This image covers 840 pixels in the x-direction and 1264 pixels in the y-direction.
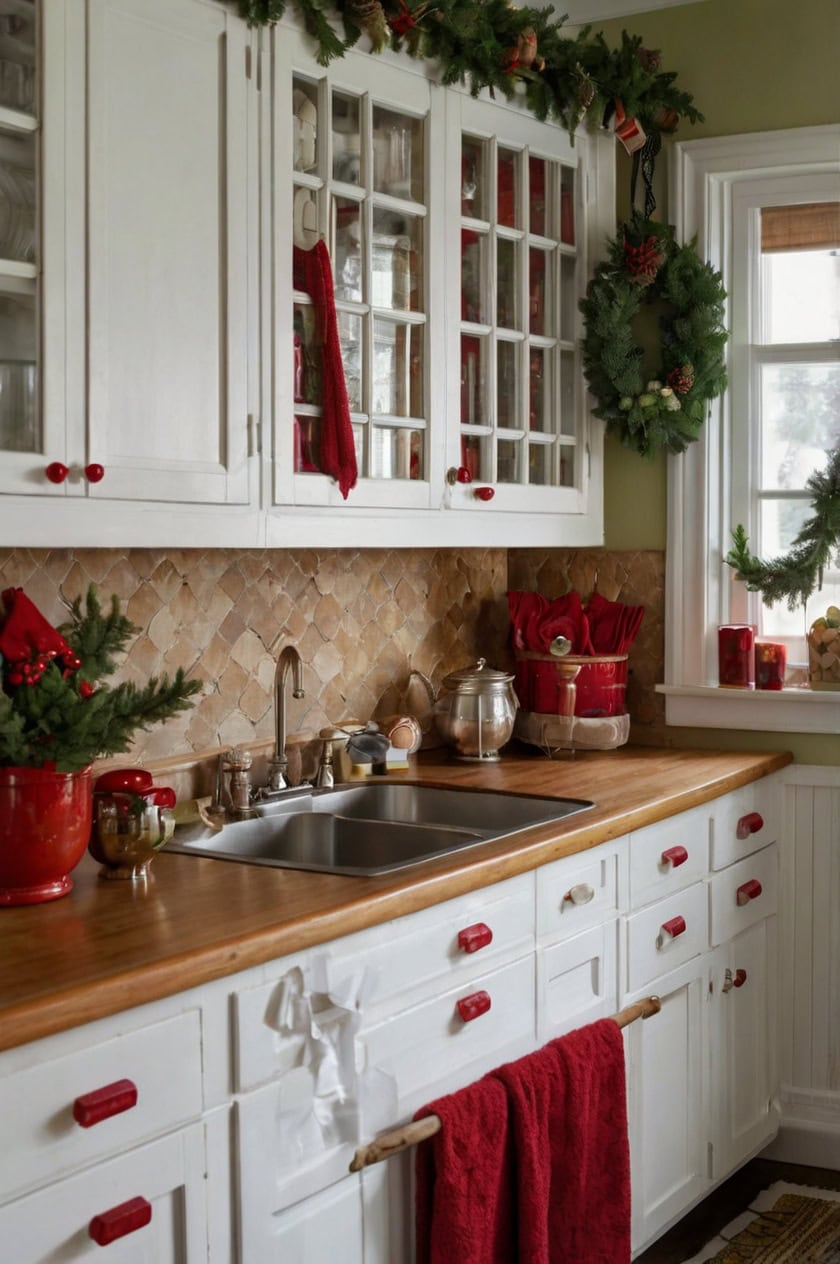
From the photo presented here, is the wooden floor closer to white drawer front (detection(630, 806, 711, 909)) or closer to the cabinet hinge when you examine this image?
white drawer front (detection(630, 806, 711, 909))

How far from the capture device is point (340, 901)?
2.04 m

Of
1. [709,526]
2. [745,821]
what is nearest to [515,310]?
[709,526]

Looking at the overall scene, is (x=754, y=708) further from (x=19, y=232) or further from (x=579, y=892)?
(x=19, y=232)

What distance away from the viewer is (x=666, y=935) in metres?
2.96

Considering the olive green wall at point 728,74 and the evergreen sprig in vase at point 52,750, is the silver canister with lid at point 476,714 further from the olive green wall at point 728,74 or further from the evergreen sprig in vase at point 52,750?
the evergreen sprig in vase at point 52,750

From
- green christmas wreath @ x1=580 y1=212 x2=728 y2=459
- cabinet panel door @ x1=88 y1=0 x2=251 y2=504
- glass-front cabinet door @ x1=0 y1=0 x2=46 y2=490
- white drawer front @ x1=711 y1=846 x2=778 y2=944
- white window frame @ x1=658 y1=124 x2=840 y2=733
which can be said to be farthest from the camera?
white window frame @ x1=658 y1=124 x2=840 y2=733

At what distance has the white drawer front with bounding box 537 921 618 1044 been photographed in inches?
100

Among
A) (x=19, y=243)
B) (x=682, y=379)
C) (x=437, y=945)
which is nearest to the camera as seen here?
(x=19, y=243)

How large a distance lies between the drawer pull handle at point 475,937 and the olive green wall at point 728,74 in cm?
158

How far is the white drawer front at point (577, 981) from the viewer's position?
8.36ft

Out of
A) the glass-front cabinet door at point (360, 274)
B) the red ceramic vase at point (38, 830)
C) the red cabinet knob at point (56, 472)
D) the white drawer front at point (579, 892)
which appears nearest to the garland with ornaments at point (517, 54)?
the glass-front cabinet door at point (360, 274)

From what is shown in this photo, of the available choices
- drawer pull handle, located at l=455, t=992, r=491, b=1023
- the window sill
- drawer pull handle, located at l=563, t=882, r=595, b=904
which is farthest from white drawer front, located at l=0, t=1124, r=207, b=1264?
the window sill

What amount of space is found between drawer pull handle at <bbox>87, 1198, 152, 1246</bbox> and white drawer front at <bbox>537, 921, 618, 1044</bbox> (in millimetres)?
962

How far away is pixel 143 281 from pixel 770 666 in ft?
6.29
